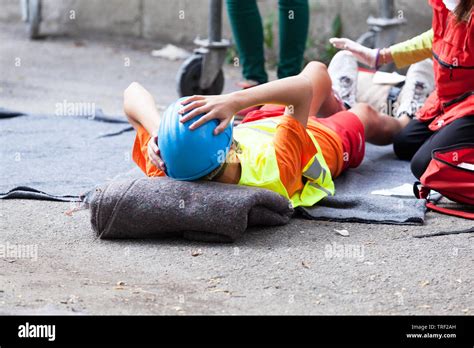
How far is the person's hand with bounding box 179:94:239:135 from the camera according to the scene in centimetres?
251

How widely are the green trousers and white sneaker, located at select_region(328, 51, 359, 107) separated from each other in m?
0.42

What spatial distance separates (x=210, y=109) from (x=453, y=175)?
0.85m

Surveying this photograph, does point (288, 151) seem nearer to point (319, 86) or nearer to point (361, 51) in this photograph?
point (319, 86)

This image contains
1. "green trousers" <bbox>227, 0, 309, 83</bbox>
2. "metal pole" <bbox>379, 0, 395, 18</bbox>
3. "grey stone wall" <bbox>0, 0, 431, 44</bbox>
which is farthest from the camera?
"grey stone wall" <bbox>0, 0, 431, 44</bbox>

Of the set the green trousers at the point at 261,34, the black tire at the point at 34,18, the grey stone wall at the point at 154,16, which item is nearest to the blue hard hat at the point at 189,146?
the green trousers at the point at 261,34

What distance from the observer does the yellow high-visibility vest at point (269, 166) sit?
2736mm

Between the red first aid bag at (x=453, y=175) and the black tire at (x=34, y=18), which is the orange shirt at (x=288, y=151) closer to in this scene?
the red first aid bag at (x=453, y=175)

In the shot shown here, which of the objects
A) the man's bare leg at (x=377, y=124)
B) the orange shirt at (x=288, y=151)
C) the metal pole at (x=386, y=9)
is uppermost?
the metal pole at (x=386, y=9)

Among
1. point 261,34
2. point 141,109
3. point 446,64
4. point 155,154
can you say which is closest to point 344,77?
point 261,34

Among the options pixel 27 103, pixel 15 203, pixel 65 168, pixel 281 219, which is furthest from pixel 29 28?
pixel 281 219

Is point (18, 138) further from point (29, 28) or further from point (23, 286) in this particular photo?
point (29, 28)

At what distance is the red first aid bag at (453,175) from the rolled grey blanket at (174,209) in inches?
23.9

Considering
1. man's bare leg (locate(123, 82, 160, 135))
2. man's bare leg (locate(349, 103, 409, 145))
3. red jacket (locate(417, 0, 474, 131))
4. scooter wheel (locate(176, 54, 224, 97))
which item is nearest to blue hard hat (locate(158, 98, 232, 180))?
man's bare leg (locate(123, 82, 160, 135))

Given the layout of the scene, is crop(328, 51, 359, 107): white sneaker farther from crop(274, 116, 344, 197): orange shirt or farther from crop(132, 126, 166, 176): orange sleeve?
crop(132, 126, 166, 176): orange sleeve
